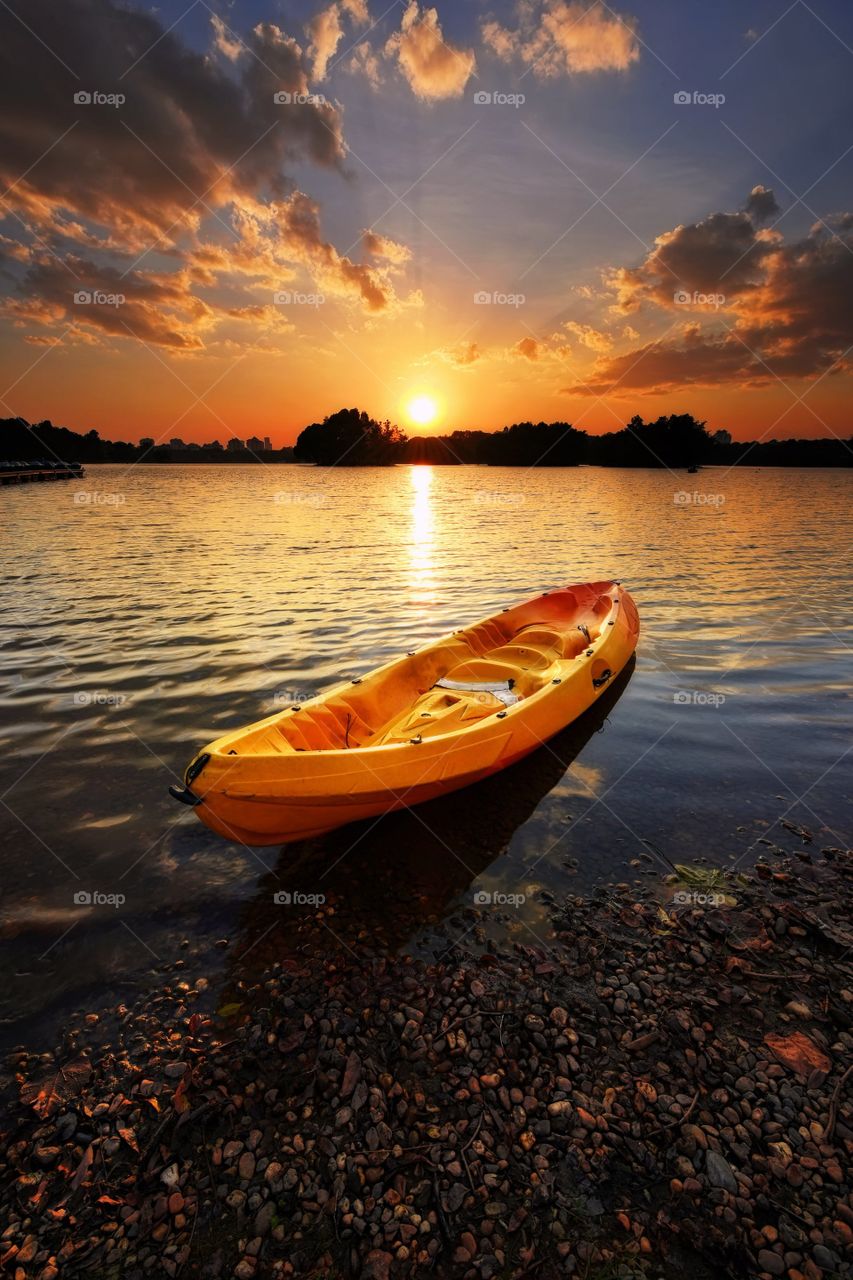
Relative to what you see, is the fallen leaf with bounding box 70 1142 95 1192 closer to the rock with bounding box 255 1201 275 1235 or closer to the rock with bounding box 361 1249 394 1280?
the rock with bounding box 255 1201 275 1235

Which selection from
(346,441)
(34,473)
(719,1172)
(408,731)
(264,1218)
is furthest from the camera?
(346,441)

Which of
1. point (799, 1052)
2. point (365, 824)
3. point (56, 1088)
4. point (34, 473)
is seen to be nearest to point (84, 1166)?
point (56, 1088)

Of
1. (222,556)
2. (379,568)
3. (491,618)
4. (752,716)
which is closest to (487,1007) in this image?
(752,716)

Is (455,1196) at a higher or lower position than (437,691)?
lower

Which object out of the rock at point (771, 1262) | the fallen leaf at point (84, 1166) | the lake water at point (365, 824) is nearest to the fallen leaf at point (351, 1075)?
the lake water at point (365, 824)

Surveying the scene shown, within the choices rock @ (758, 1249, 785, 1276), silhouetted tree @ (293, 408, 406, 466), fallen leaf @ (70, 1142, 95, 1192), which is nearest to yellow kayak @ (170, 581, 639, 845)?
fallen leaf @ (70, 1142, 95, 1192)

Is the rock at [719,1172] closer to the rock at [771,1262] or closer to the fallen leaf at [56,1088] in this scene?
the rock at [771,1262]

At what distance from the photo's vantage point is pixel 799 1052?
4160 mm

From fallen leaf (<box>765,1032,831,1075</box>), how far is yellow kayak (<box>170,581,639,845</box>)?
11.8ft

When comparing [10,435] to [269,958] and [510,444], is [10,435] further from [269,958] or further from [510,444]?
[269,958]

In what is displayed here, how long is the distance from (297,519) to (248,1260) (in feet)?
135

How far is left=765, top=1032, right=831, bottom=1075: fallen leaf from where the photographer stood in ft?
13.3

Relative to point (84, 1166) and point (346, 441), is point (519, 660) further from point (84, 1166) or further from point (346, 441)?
point (346, 441)

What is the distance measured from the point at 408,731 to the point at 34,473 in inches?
3389
